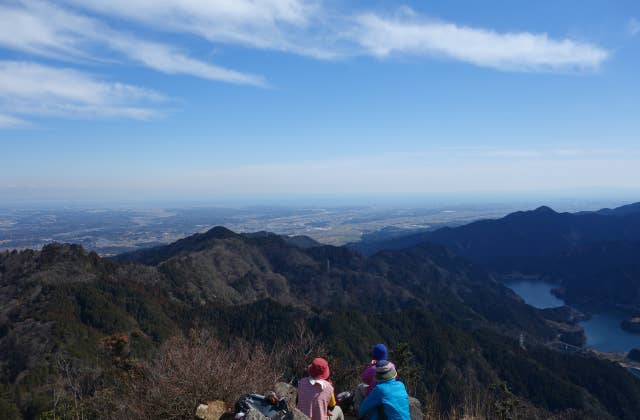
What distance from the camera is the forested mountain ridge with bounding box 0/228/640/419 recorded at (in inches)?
1454

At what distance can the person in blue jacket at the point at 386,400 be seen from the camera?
6.65 metres

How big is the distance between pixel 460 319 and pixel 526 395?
131 feet

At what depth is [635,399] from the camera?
61.1m

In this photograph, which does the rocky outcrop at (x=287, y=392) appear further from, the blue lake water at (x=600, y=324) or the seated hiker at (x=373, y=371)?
the blue lake water at (x=600, y=324)

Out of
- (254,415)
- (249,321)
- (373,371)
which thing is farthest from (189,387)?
(249,321)

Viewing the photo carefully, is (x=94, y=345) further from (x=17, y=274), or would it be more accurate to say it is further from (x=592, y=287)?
(x=592, y=287)

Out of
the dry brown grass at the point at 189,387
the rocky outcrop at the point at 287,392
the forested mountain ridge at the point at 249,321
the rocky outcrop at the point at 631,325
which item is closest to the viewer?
the dry brown grass at the point at 189,387

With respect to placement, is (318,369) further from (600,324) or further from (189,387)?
(600,324)

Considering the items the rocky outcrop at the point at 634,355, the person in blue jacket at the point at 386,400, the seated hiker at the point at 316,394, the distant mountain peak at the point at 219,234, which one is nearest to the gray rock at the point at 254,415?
the seated hiker at the point at 316,394

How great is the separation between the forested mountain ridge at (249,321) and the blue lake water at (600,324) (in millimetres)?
10056

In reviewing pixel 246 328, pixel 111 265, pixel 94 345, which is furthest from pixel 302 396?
pixel 111 265

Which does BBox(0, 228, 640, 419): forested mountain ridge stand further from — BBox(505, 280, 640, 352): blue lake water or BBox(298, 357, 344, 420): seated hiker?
BBox(505, 280, 640, 352): blue lake water

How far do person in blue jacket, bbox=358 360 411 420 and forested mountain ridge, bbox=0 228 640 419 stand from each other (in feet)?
17.7

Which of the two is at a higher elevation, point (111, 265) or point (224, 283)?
point (111, 265)
